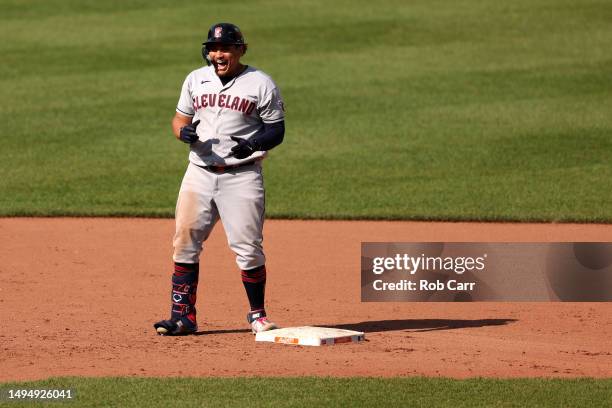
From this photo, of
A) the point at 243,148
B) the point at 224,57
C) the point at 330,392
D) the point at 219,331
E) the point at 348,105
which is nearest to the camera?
the point at 330,392

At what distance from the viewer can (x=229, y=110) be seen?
7633 millimetres

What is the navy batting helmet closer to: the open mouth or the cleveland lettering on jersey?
the open mouth

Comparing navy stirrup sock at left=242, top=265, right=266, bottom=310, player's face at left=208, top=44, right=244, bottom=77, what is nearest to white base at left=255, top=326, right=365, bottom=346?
navy stirrup sock at left=242, top=265, right=266, bottom=310

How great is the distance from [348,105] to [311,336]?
973 centimetres

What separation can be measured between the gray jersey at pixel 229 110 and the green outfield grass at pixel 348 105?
4913 millimetres

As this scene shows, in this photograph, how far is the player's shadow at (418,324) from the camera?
832 centimetres

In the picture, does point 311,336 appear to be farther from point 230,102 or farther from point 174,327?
point 230,102

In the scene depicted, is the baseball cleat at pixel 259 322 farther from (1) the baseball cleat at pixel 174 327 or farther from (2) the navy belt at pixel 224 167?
(2) the navy belt at pixel 224 167

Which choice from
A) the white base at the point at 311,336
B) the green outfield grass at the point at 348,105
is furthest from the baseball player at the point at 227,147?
the green outfield grass at the point at 348,105

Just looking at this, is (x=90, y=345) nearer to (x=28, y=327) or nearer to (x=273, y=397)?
(x=28, y=327)

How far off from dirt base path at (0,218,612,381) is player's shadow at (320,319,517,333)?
0.01 metres

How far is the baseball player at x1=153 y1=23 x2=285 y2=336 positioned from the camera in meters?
7.62

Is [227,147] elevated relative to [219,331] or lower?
elevated

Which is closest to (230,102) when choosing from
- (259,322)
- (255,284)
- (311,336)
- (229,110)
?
(229,110)
